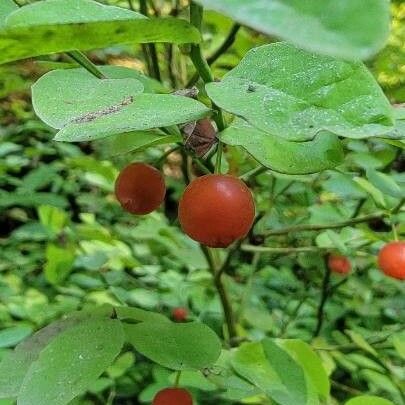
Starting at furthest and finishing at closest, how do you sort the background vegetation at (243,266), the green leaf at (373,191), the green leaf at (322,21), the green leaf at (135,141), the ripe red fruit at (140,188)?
the background vegetation at (243,266), the green leaf at (373,191), the ripe red fruit at (140,188), the green leaf at (135,141), the green leaf at (322,21)

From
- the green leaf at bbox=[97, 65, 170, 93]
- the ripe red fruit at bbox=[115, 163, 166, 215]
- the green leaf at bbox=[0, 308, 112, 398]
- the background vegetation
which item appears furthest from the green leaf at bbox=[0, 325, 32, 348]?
the green leaf at bbox=[97, 65, 170, 93]

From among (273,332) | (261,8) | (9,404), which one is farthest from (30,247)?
(261,8)

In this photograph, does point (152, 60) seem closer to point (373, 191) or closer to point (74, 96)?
point (373, 191)

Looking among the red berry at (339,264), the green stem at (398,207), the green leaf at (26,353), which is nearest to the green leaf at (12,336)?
the green leaf at (26,353)

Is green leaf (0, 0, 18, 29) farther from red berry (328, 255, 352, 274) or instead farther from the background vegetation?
red berry (328, 255, 352, 274)

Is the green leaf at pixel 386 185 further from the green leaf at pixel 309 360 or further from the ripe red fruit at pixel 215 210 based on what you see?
the ripe red fruit at pixel 215 210
